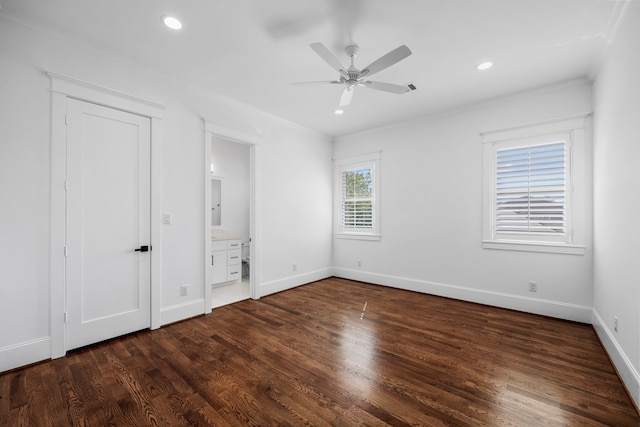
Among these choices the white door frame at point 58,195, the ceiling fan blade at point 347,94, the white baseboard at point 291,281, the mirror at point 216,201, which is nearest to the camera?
the white door frame at point 58,195

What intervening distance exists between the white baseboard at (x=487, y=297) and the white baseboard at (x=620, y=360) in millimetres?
326

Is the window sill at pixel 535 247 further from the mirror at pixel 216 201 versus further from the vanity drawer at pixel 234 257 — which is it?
the mirror at pixel 216 201

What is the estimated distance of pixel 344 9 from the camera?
2191 millimetres

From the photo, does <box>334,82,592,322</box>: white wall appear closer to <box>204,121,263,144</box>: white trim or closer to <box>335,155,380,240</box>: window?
<box>335,155,380,240</box>: window

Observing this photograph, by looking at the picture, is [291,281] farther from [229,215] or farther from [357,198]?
[229,215]

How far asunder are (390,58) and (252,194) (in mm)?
2806

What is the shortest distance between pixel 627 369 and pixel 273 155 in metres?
4.54

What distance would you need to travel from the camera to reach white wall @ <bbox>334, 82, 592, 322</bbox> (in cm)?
339

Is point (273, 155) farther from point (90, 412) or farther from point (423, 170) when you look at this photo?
point (90, 412)

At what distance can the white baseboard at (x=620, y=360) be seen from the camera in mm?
1904

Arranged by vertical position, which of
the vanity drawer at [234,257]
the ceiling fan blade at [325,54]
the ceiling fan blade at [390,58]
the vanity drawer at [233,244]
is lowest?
the vanity drawer at [234,257]

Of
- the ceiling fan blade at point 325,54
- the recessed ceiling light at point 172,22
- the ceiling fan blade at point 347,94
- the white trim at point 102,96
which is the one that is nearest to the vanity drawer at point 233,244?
the white trim at point 102,96

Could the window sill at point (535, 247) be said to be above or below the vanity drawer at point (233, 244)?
above

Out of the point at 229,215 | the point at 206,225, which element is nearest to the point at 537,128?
the point at 206,225
